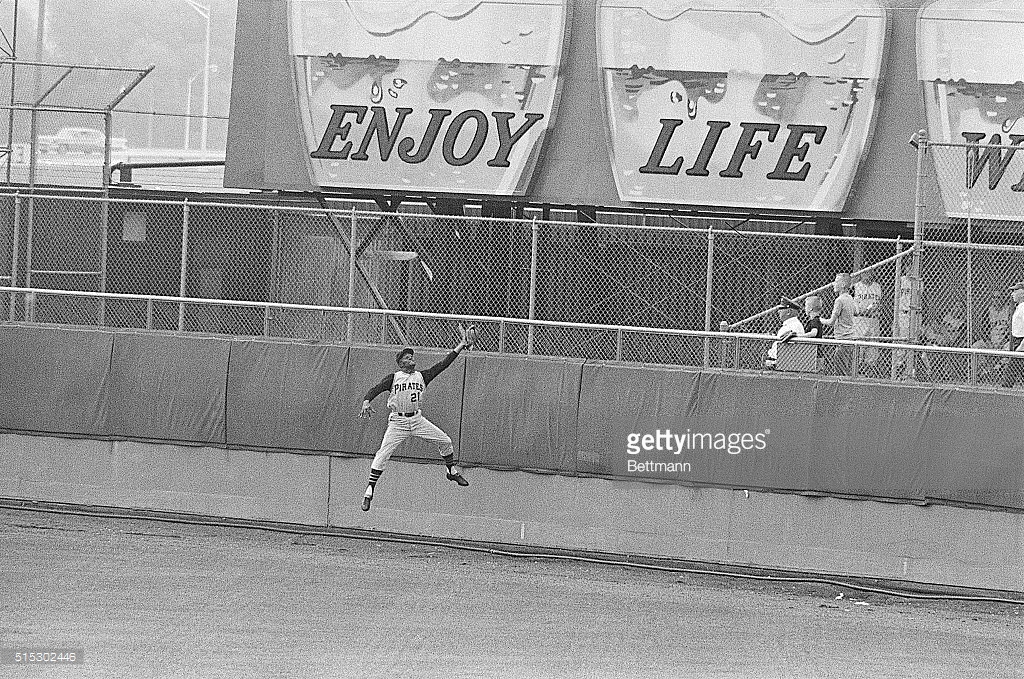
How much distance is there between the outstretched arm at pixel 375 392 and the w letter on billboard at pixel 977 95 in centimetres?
696

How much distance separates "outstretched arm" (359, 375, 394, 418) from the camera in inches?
580

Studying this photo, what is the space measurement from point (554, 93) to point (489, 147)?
3.59 feet

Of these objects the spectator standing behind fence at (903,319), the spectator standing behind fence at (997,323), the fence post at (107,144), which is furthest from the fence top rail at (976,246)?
the fence post at (107,144)

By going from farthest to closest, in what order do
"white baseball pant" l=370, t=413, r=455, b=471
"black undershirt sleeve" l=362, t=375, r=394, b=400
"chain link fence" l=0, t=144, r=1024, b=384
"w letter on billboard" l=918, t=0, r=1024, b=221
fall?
"w letter on billboard" l=918, t=0, r=1024, b=221, "chain link fence" l=0, t=144, r=1024, b=384, "white baseball pant" l=370, t=413, r=455, b=471, "black undershirt sleeve" l=362, t=375, r=394, b=400

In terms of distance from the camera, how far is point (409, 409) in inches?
589

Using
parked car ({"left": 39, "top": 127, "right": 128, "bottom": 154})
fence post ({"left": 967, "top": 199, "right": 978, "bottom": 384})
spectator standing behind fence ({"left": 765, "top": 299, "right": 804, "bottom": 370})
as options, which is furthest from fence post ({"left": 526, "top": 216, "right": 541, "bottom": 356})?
parked car ({"left": 39, "top": 127, "right": 128, "bottom": 154})

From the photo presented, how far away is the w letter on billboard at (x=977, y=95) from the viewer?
17031 mm

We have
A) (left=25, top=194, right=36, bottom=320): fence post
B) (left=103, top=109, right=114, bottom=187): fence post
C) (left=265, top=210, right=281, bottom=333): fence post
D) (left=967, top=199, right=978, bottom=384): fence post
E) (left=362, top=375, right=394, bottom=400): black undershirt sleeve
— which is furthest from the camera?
(left=265, top=210, right=281, bottom=333): fence post

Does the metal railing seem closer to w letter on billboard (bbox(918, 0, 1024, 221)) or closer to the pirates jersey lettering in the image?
the pirates jersey lettering

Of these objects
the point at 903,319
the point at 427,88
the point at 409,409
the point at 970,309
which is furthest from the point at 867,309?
the point at 427,88

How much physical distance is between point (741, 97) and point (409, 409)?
20.5 feet

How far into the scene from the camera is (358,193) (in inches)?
774

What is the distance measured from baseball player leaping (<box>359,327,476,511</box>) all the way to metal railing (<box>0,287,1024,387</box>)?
1.72 feet

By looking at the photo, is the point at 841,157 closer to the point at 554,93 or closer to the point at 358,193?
the point at 554,93
